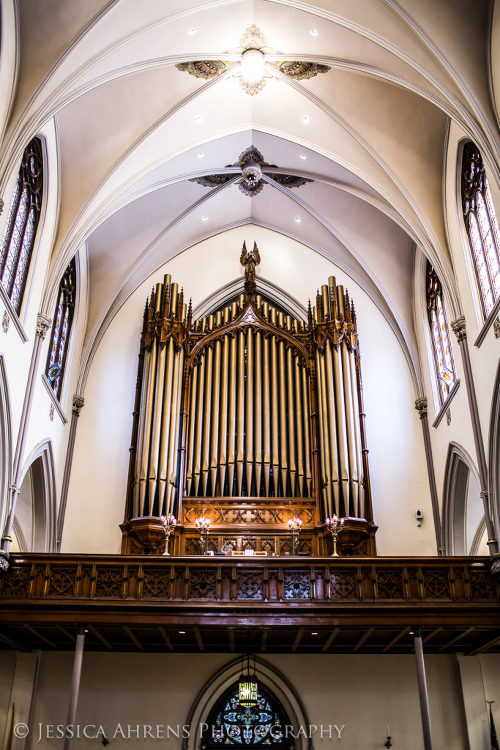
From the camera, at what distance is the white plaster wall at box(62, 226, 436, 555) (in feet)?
49.2

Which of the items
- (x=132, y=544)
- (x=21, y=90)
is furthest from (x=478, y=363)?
(x=21, y=90)

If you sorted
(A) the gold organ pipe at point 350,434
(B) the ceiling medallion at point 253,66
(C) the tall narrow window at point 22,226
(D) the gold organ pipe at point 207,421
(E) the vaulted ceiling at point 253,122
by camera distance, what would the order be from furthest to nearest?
1. (D) the gold organ pipe at point 207,421
2. (A) the gold organ pipe at point 350,434
3. (B) the ceiling medallion at point 253,66
4. (C) the tall narrow window at point 22,226
5. (E) the vaulted ceiling at point 253,122

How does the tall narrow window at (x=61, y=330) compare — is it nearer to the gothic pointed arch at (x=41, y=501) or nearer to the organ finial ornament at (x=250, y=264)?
the gothic pointed arch at (x=41, y=501)

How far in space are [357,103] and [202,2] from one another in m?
3.43

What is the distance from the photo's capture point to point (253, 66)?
45.4 feet

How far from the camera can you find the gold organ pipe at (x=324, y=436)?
47.1 ft

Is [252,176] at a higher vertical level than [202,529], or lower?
higher

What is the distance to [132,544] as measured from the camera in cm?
1426

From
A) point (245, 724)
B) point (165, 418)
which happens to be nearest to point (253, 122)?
point (165, 418)

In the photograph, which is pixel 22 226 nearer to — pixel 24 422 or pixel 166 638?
pixel 24 422

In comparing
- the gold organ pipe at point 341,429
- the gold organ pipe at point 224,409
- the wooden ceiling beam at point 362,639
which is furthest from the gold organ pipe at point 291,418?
the wooden ceiling beam at point 362,639

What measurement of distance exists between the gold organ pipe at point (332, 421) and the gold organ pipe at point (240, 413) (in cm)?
178

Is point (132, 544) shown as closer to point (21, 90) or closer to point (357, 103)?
point (21, 90)

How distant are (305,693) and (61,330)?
336 inches
